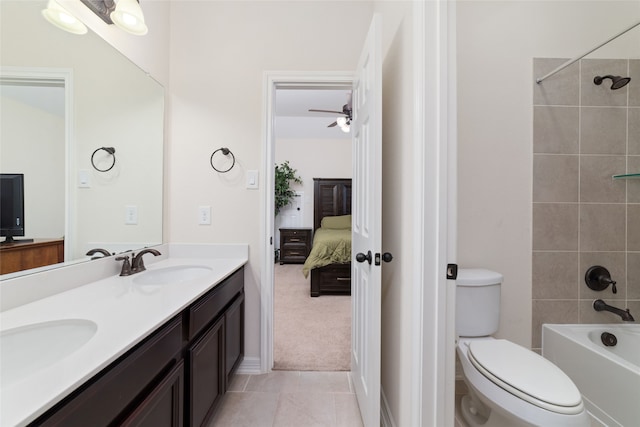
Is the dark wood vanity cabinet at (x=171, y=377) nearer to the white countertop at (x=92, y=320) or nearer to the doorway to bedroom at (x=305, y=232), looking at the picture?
the white countertop at (x=92, y=320)

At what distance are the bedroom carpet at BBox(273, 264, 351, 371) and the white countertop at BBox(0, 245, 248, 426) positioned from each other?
40.3 inches

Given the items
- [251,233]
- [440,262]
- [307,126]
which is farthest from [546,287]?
[307,126]

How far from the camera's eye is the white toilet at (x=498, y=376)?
38.7 inches

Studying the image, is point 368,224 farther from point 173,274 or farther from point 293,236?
point 293,236

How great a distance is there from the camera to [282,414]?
58.8 inches

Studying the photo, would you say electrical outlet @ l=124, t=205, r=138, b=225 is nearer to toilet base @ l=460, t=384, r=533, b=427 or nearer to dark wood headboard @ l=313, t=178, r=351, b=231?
toilet base @ l=460, t=384, r=533, b=427

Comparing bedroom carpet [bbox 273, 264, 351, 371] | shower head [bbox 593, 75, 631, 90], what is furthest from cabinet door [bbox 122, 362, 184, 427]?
shower head [bbox 593, 75, 631, 90]

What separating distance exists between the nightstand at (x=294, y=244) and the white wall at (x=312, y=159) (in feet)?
1.36

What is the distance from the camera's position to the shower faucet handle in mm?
1618

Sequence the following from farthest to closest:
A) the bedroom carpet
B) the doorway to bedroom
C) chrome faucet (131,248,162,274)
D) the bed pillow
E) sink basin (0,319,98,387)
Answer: the bed pillow < the doorway to bedroom < the bedroom carpet < chrome faucet (131,248,162,274) < sink basin (0,319,98,387)

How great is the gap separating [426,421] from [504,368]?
1.64ft

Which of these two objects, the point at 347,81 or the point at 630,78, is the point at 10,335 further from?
the point at 630,78

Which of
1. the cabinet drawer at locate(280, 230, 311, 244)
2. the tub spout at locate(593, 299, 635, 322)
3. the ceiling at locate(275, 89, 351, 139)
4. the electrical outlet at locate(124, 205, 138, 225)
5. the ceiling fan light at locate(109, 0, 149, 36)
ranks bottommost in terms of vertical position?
the tub spout at locate(593, 299, 635, 322)

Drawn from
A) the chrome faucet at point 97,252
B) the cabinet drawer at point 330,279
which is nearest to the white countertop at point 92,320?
the chrome faucet at point 97,252
